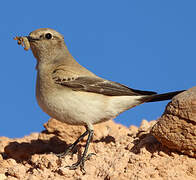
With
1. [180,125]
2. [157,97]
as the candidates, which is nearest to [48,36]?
[157,97]

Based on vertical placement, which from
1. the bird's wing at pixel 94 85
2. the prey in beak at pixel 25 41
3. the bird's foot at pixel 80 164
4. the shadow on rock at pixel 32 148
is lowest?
the bird's foot at pixel 80 164

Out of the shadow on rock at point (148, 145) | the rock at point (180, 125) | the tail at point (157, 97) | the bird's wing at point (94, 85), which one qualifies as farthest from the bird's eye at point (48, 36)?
the rock at point (180, 125)

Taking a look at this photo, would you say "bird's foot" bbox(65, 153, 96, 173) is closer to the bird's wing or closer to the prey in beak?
the bird's wing

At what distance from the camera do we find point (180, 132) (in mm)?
6812

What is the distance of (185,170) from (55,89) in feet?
10.7

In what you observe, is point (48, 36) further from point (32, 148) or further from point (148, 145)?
point (148, 145)

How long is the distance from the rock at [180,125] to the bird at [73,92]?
1221 mm

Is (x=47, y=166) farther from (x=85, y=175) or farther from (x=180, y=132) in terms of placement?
(x=180, y=132)

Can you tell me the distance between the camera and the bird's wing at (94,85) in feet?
26.9

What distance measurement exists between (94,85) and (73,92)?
0.60 metres

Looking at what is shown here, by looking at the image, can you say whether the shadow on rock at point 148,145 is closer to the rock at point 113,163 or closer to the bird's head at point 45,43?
the rock at point 113,163

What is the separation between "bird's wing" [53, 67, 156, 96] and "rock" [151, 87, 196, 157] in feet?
5.27

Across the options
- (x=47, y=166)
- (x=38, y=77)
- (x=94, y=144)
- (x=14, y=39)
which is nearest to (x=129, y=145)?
(x=94, y=144)

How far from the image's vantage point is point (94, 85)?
27.6 feet
